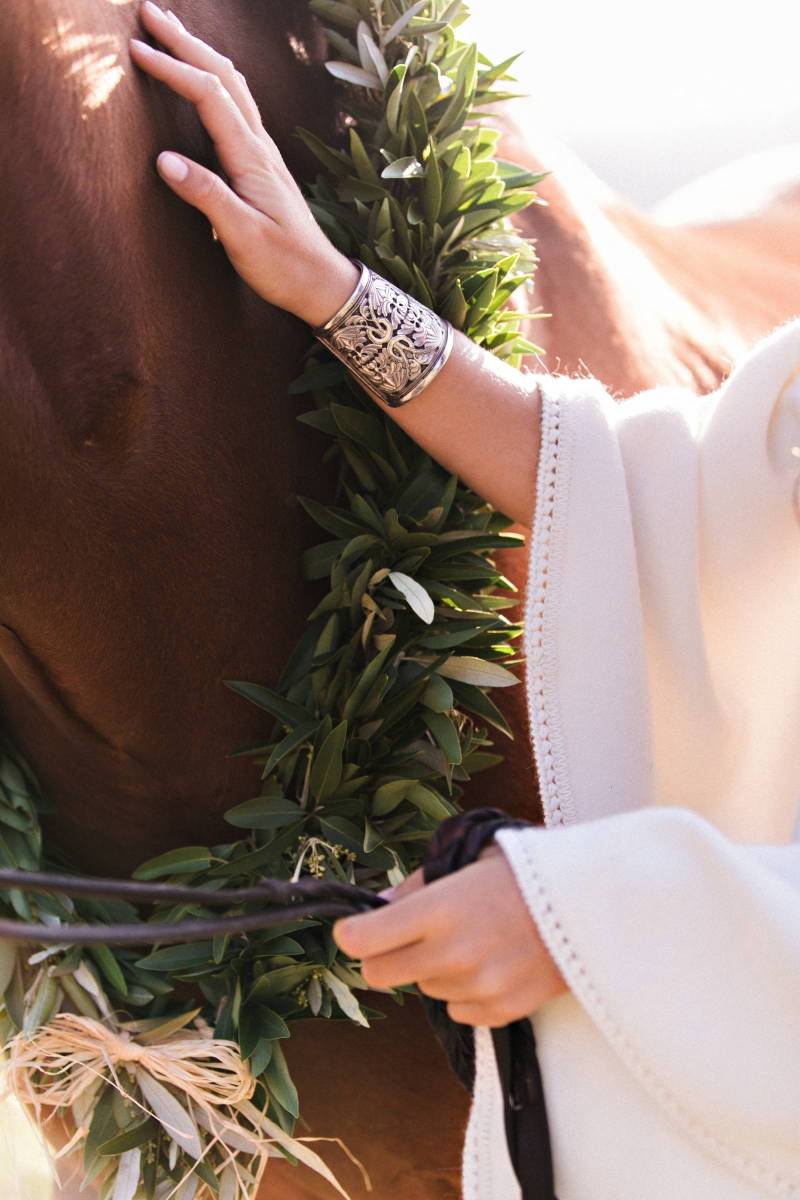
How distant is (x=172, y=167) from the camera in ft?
2.66

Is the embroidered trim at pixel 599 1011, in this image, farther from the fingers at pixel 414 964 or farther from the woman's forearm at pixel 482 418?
the woman's forearm at pixel 482 418

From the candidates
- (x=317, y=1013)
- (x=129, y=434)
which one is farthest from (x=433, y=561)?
(x=317, y=1013)

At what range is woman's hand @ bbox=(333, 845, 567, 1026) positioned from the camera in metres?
0.62

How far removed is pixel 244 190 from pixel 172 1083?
69cm

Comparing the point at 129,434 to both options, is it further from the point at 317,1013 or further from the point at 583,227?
the point at 583,227

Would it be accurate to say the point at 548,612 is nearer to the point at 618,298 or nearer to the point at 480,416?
the point at 480,416

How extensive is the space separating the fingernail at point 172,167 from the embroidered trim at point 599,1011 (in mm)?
487

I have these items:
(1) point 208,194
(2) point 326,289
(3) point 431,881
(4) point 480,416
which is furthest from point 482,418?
(3) point 431,881

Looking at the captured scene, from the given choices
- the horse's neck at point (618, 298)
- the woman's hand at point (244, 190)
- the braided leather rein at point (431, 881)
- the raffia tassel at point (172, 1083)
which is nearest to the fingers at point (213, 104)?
the woman's hand at point (244, 190)

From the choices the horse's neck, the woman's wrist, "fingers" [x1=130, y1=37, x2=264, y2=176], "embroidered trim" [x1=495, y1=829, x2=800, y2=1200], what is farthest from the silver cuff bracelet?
"embroidered trim" [x1=495, y1=829, x2=800, y2=1200]

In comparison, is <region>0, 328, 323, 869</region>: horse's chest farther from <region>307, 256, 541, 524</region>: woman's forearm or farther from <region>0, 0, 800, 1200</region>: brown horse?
<region>307, 256, 541, 524</region>: woman's forearm

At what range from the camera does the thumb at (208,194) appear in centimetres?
81

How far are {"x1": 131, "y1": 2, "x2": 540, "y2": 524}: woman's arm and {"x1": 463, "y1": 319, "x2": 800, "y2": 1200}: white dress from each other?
4 cm

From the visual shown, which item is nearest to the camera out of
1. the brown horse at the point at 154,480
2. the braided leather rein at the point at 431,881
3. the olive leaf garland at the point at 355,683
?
the braided leather rein at the point at 431,881
